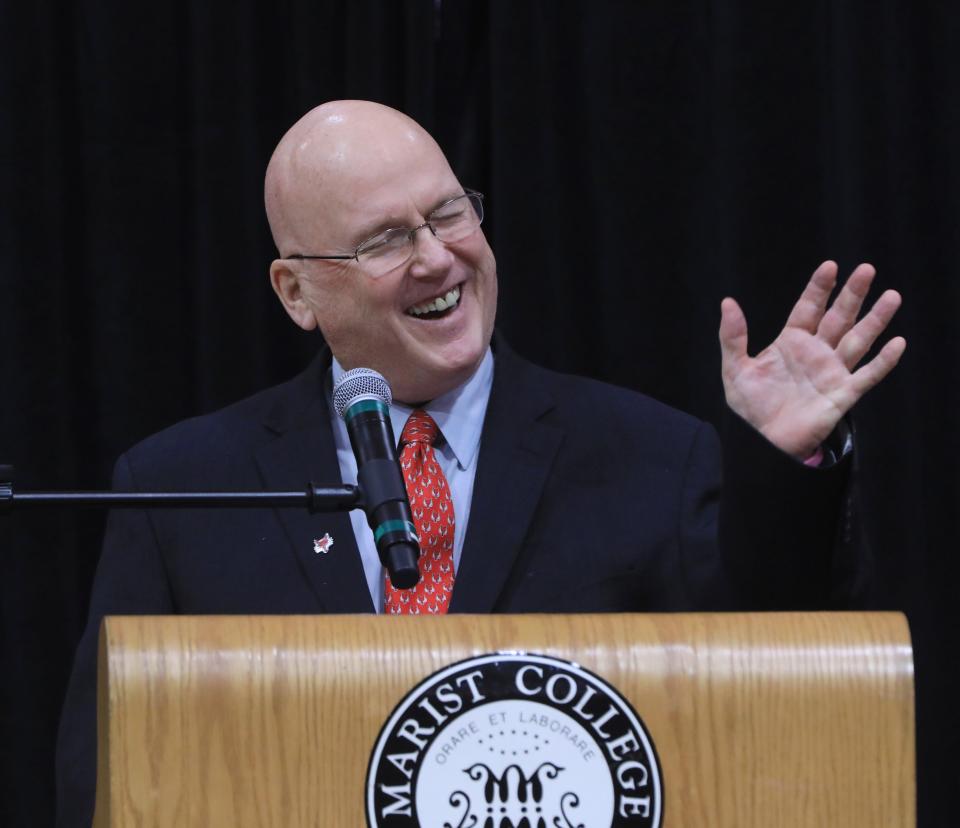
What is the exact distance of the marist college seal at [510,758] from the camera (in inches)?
46.2

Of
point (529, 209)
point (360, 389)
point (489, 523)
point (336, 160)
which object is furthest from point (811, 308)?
point (529, 209)

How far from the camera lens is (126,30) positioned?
2736 millimetres

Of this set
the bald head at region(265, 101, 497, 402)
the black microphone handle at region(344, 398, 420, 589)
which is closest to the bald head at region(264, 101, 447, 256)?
the bald head at region(265, 101, 497, 402)

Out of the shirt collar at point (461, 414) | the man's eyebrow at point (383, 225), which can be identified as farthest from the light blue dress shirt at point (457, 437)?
the man's eyebrow at point (383, 225)

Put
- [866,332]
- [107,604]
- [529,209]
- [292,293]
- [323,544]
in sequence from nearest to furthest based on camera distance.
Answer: [866,332] < [323,544] < [107,604] < [292,293] < [529,209]

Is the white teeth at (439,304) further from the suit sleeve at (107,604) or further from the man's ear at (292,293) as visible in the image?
the suit sleeve at (107,604)

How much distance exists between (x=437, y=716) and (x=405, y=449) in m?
0.88

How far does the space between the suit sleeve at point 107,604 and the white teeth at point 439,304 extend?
44 centimetres

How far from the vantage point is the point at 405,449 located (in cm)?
205

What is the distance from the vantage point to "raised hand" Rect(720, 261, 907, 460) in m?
1.51

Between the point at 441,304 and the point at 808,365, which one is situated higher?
the point at 441,304

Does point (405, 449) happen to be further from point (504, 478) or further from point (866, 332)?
point (866, 332)

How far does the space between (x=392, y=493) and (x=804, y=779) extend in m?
0.38

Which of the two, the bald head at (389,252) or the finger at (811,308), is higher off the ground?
the bald head at (389,252)
